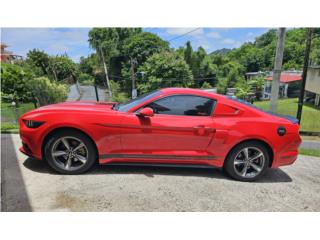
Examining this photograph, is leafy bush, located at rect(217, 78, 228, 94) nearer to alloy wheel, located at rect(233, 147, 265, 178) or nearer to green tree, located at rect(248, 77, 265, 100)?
green tree, located at rect(248, 77, 265, 100)

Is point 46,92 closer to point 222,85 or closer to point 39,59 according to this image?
point 39,59

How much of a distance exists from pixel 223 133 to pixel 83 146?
6.88ft

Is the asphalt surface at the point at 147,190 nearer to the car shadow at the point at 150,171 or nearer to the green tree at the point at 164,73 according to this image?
the car shadow at the point at 150,171

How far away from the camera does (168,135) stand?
318cm

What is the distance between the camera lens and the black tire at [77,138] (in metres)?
3.14

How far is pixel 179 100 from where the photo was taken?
3340mm

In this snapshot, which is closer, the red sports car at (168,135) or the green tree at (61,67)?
the red sports car at (168,135)

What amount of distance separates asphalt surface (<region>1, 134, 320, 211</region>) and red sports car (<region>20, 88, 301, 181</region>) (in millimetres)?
243

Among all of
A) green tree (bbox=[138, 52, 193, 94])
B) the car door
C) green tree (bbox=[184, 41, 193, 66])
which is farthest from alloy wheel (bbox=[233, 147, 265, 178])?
green tree (bbox=[184, 41, 193, 66])

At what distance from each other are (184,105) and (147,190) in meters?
1.37

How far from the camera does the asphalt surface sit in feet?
8.52

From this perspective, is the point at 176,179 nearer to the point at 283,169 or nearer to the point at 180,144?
the point at 180,144

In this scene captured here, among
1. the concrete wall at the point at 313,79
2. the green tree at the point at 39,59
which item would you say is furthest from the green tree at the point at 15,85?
the concrete wall at the point at 313,79

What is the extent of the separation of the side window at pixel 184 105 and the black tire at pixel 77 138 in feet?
3.51
